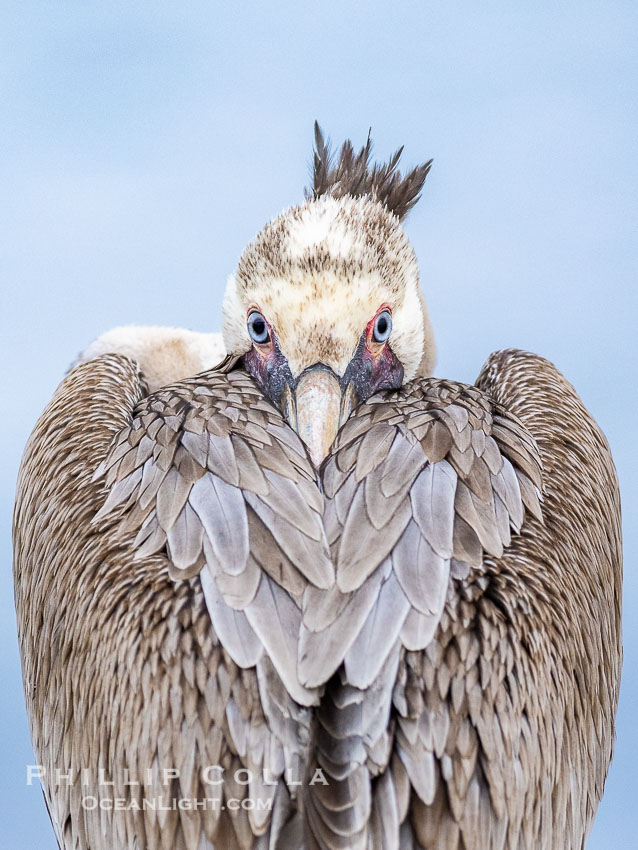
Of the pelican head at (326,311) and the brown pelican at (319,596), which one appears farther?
the pelican head at (326,311)

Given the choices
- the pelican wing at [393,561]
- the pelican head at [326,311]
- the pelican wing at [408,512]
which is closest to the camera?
the pelican wing at [393,561]

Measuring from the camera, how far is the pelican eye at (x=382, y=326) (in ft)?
11.0

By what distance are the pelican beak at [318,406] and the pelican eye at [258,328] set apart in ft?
0.89

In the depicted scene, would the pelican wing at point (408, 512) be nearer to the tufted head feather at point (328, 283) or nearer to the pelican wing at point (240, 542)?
the pelican wing at point (240, 542)

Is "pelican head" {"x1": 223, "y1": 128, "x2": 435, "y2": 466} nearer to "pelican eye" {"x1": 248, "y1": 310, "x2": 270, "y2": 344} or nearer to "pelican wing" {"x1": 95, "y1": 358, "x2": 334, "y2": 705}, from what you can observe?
"pelican eye" {"x1": 248, "y1": 310, "x2": 270, "y2": 344}

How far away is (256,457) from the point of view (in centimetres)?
275

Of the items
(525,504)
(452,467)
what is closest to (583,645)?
(525,504)

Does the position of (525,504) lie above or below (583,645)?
above

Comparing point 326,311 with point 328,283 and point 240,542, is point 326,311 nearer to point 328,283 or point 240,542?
point 328,283

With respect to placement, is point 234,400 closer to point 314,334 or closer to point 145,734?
point 314,334

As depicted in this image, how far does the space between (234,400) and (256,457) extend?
1.19 ft

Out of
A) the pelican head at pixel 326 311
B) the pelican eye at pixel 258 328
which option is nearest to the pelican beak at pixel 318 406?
the pelican head at pixel 326 311

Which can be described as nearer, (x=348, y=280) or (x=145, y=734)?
(x=145, y=734)

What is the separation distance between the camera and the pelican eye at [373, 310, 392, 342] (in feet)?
11.0
